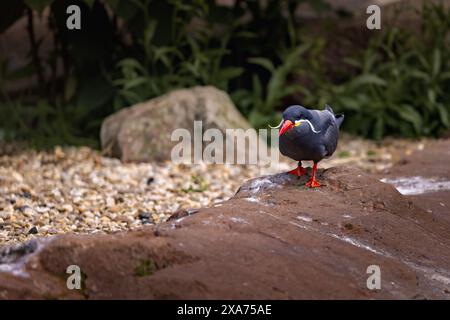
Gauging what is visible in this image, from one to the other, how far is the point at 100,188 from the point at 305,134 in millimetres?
2022

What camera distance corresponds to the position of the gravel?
13.2 feet

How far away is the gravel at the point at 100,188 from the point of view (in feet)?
13.2

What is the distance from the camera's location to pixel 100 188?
485 centimetres

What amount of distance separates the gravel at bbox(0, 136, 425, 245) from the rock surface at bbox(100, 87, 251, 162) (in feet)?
0.44

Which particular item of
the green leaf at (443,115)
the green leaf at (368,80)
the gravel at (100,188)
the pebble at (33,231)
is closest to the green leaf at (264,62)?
the green leaf at (368,80)

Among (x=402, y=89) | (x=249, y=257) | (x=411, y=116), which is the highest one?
(x=402, y=89)

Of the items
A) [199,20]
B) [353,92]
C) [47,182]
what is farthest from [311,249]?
[199,20]

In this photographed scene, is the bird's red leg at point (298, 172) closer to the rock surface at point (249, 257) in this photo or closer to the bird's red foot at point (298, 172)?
the bird's red foot at point (298, 172)

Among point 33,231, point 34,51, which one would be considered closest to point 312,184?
point 33,231

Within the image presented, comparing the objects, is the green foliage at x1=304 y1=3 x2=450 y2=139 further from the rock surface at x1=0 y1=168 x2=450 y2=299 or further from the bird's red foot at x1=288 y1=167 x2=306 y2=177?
the rock surface at x1=0 y1=168 x2=450 y2=299

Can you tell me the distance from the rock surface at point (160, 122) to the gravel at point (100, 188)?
0.44ft

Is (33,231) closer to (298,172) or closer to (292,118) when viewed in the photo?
(298,172)
